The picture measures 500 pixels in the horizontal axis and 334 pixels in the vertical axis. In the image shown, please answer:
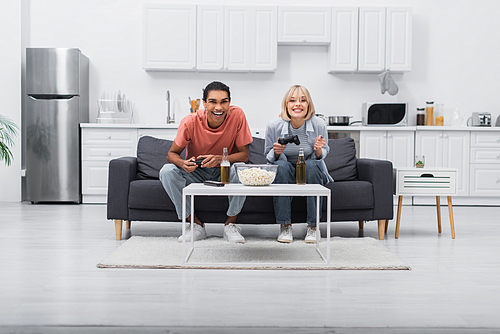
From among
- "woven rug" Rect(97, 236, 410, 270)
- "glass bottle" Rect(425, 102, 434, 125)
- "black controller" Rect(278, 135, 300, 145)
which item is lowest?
"woven rug" Rect(97, 236, 410, 270)

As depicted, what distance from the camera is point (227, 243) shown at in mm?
2814

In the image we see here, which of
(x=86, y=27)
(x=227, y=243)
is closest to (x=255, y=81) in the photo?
(x=86, y=27)

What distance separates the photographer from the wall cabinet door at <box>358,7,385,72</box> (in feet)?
16.4

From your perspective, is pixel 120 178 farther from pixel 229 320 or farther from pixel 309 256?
pixel 229 320

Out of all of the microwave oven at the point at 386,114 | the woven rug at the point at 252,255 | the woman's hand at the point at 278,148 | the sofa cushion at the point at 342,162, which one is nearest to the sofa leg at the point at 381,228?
the woven rug at the point at 252,255

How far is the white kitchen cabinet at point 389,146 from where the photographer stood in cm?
482

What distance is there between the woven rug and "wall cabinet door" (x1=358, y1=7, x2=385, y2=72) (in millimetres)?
2735

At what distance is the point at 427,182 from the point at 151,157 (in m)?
1.91

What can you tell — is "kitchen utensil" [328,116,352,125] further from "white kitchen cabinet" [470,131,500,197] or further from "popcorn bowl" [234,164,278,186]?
"popcorn bowl" [234,164,278,186]

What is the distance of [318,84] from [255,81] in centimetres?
74

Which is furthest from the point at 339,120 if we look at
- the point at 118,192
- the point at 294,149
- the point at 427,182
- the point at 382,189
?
the point at 118,192

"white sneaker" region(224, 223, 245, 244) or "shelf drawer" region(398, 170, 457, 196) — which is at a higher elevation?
"shelf drawer" region(398, 170, 457, 196)

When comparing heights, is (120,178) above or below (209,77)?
below

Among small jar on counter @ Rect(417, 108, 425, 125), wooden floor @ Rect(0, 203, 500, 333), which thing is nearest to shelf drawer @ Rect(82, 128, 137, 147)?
wooden floor @ Rect(0, 203, 500, 333)
